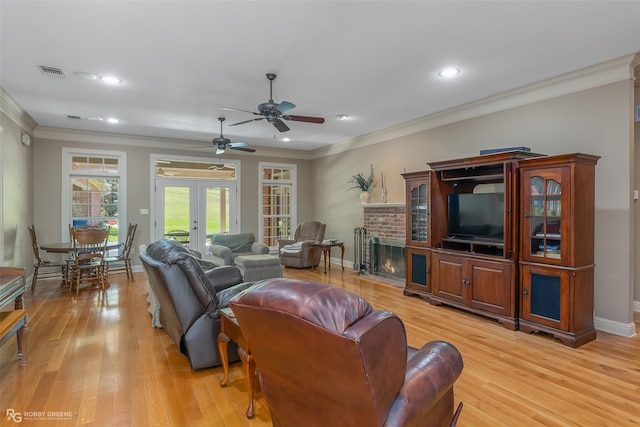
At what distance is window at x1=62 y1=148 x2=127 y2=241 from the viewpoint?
6.36 m

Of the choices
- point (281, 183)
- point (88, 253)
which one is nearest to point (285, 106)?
point (88, 253)

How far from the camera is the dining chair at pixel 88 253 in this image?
5.13 metres

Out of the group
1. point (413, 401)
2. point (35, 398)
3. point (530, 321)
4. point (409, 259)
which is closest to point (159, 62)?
point (35, 398)

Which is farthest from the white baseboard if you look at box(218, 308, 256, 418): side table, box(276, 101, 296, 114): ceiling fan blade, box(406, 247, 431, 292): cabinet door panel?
box(276, 101, 296, 114): ceiling fan blade

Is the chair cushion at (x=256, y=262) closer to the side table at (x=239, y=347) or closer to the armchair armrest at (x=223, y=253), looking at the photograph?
the armchair armrest at (x=223, y=253)

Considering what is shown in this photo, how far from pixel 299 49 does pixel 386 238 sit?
398 cm

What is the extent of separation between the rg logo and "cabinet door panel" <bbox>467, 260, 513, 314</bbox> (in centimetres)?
414

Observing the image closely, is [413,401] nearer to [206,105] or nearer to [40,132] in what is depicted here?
[206,105]

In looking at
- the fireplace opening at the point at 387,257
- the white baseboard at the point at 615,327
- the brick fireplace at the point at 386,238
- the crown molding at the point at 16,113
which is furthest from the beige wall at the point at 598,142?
the crown molding at the point at 16,113

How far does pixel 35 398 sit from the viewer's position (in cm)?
231

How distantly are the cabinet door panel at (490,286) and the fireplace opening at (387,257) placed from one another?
1.94m

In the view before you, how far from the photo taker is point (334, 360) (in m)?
1.13

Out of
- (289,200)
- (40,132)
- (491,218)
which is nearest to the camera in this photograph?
(491,218)

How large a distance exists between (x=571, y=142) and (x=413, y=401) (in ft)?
12.4
